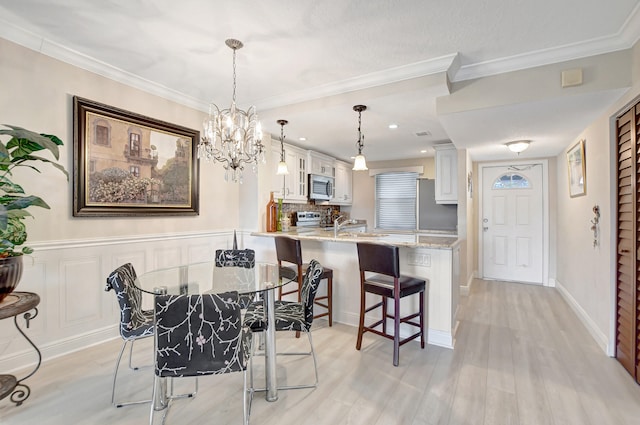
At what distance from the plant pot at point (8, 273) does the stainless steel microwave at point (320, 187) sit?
3898mm

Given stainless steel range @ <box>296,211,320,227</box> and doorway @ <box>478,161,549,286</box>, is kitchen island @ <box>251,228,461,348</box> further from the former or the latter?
doorway @ <box>478,161,549,286</box>

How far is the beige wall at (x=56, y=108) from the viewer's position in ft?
7.56

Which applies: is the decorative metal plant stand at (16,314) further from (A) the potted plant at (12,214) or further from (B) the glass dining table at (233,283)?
(B) the glass dining table at (233,283)

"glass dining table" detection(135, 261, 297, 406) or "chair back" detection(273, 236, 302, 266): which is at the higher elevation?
"chair back" detection(273, 236, 302, 266)

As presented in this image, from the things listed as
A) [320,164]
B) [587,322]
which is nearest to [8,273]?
[320,164]

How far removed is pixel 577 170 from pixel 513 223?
1847 mm

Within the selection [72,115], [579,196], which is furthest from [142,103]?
[579,196]

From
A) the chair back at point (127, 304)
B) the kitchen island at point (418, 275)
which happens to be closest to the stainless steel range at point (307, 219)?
the kitchen island at point (418, 275)

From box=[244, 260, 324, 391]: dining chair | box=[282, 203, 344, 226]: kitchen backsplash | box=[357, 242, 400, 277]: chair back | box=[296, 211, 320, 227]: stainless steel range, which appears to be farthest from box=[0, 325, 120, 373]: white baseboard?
box=[296, 211, 320, 227]: stainless steel range

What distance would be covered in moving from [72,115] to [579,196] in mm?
5240

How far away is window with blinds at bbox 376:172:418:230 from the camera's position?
6.16 metres

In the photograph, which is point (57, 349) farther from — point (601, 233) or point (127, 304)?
point (601, 233)

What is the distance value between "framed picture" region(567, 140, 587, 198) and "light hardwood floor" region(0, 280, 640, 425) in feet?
5.22

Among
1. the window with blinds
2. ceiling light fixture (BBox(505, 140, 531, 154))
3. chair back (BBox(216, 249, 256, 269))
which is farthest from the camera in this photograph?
the window with blinds
